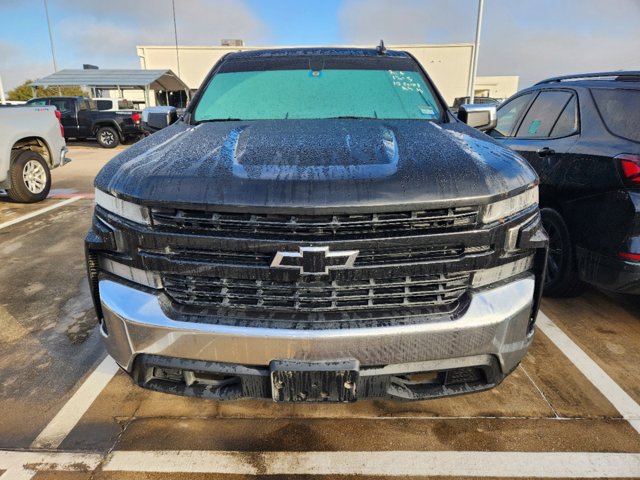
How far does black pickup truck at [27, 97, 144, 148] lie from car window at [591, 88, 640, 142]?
54.8 ft

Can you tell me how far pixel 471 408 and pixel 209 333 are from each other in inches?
62.4

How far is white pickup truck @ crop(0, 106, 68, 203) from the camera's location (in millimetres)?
6883

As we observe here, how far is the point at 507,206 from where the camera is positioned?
73.7 inches

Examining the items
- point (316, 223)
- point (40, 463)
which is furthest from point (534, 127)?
point (40, 463)

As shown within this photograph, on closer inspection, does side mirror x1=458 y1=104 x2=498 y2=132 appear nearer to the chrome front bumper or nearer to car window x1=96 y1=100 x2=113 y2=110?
the chrome front bumper

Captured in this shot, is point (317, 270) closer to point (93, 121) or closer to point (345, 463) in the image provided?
point (345, 463)

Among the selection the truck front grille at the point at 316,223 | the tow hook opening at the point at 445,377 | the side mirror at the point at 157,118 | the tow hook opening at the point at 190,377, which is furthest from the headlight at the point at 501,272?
the side mirror at the point at 157,118

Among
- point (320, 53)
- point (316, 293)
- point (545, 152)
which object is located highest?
point (320, 53)

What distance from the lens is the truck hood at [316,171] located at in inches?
66.3

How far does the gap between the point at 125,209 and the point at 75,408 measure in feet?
4.47

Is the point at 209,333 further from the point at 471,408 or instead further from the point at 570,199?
the point at 570,199

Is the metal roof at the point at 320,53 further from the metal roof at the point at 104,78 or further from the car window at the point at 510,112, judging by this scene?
the metal roof at the point at 104,78

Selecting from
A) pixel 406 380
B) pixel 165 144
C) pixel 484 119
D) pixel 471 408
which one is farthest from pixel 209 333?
pixel 484 119

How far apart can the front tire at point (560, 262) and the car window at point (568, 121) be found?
625 mm
